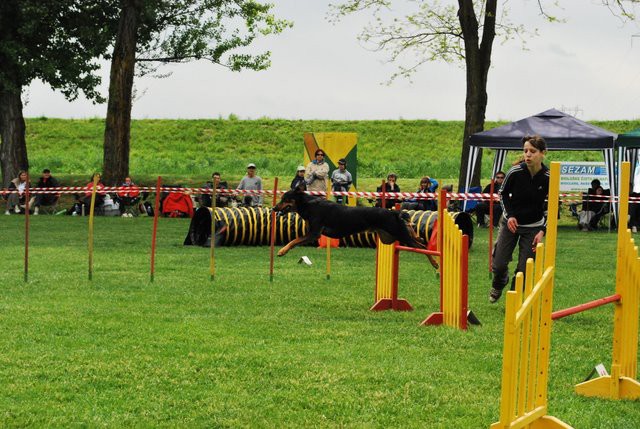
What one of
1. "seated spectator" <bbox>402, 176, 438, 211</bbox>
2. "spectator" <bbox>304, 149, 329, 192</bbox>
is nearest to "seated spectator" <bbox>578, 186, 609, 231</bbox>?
"seated spectator" <bbox>402, 176, 438, 211</bbox>

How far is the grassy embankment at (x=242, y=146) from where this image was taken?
46750 millimetres

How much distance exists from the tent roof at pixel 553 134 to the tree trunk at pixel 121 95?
1002cm

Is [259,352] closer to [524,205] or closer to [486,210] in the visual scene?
[524,205]

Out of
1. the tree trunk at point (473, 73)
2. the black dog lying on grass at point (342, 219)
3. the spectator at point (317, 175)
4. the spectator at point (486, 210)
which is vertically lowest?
the spectator at point (486, 210)

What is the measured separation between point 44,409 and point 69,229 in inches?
715

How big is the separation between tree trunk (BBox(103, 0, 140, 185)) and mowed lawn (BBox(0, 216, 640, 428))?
16.5 m

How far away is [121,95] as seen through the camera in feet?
104

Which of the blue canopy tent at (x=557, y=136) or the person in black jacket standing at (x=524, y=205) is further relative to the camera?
the blue canopy tent at (x=557, y=136)

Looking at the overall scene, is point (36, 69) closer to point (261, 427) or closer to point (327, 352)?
point (327, 352)

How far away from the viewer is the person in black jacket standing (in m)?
10.7

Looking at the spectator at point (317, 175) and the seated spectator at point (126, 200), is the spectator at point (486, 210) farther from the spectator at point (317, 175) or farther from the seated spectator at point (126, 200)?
the seated spectator at point (126, 200)

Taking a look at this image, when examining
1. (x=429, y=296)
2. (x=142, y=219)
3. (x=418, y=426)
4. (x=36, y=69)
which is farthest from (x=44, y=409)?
(x=36, y=69)

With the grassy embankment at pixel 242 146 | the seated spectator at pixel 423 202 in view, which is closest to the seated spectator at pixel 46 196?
the seated spectator at pixel 423 202

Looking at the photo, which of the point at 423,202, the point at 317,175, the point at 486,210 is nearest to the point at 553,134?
the point at 486,210
